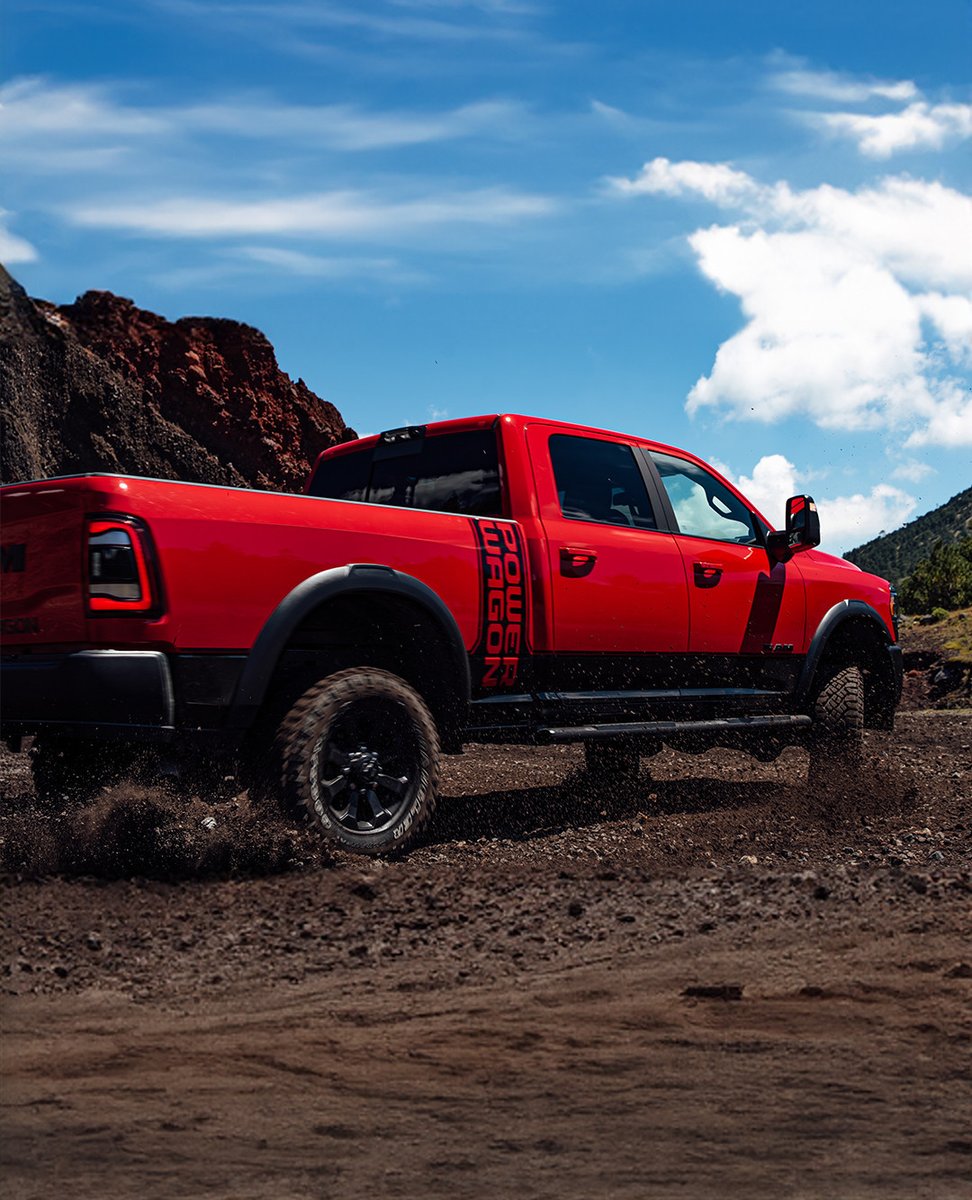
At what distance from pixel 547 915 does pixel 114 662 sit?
1.85 meters

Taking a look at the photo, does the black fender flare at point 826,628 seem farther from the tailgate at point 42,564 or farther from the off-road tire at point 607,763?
the tailgate at point 42,564

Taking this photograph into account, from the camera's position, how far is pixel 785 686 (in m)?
7.37

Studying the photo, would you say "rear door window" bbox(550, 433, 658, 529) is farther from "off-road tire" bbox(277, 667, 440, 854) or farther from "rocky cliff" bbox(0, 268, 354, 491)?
"rocky cliff" bbox(0, 268, 354, 491)

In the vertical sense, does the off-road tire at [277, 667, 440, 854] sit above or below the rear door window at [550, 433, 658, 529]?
below

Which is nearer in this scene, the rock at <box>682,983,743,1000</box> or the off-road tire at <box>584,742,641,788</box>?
the rock at <box>682,983,743,1000</box>

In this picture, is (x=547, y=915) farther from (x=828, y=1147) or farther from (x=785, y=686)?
(x=785, y=686)

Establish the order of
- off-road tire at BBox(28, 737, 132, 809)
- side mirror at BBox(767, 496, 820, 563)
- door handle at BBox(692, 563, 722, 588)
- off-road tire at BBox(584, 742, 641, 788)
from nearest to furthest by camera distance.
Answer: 1. off-road tire at BBox(28, 737, 132, 809)
2. door handle at BBox(692, 563, 722, 588)
3. side mirror at BBox(767, 496, 820, 563)
4. off-road tire at BBox(584, 742, 641, 788)

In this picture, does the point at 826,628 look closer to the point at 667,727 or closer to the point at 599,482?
the point at 667,727

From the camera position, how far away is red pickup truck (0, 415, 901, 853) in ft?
15.0

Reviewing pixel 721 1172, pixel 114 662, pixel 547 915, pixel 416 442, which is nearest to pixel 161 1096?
pixel 721 1172

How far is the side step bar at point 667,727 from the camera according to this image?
580 cm

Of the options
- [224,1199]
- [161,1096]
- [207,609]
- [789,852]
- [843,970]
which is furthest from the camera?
[789,852]

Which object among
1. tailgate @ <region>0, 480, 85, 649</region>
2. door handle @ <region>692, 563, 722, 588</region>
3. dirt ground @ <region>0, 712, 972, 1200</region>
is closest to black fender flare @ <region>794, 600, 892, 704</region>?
door handle @ <region>692, 563, 722, 588</region>

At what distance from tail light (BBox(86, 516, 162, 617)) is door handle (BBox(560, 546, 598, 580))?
2.16m
